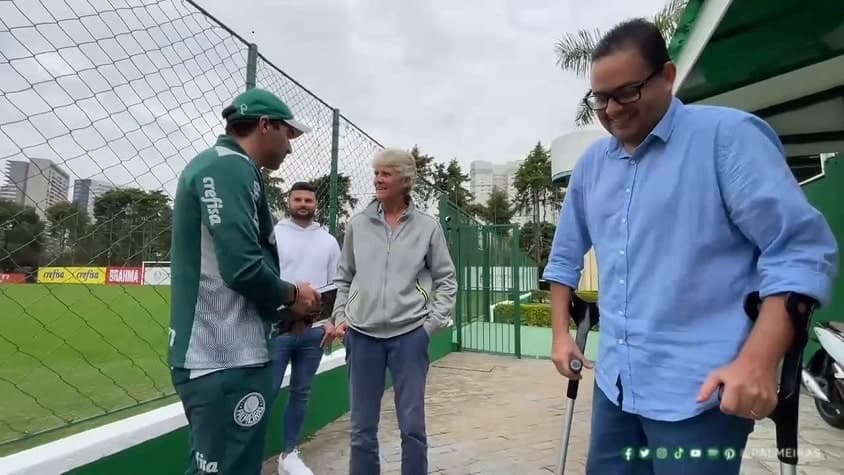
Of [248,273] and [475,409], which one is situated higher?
[248,273]

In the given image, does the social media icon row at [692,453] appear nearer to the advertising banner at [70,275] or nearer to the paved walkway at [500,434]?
the paved walkway at [500,434]

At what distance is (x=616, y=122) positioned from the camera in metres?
1.34

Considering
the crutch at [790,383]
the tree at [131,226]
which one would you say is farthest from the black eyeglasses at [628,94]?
the tree at [131,226]

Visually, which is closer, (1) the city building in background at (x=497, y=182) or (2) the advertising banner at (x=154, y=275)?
(2) the advertising banner at (x=154, y=275)

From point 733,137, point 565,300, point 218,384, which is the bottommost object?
point 218,384

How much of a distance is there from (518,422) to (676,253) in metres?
3.57

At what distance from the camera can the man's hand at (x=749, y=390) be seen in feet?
3.41

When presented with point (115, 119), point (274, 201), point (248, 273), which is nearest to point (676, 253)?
point (248, 273)

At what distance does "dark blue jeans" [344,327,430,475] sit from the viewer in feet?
8.30

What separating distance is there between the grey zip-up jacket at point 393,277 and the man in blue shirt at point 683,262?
1242 millimetres

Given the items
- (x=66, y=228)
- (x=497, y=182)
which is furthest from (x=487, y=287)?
(x=497, y=182)

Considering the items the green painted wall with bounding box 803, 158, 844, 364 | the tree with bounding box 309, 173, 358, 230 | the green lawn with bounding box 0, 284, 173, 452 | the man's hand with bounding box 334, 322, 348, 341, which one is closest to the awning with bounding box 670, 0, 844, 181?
the green painted wall with bounding box 803, 158, 844, 364

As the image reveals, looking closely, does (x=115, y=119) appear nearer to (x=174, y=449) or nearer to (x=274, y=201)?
(x=274, y=201)

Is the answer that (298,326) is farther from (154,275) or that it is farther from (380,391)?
(154,275)
